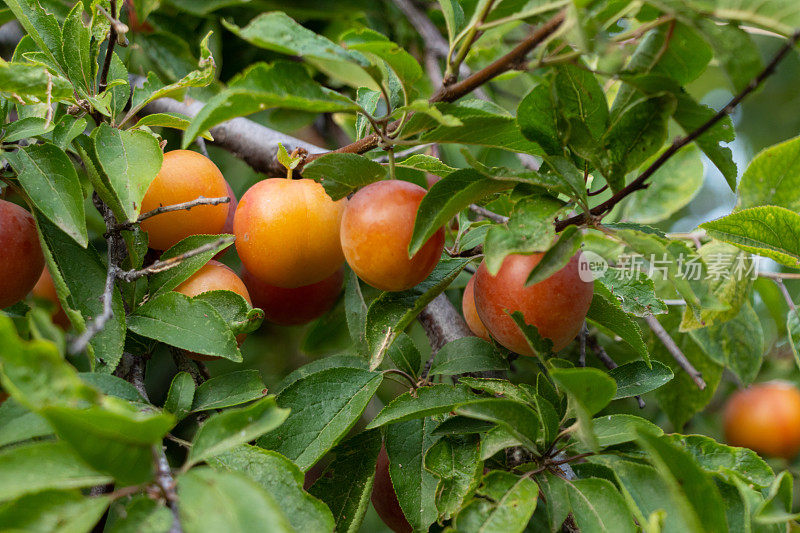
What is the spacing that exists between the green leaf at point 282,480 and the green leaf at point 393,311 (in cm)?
18

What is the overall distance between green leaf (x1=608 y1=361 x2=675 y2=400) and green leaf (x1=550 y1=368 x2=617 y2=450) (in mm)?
156

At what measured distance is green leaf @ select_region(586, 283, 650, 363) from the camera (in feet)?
2.46

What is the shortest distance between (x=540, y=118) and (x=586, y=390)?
0.28m

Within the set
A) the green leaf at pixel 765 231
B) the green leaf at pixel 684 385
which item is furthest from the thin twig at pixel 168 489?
the green leaf at pixel 684 385

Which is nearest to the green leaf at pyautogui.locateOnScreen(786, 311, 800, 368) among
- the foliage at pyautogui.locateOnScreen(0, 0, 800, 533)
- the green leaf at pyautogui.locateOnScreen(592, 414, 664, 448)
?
the foliage at pyautogui.locateOnScreen(0, 0, 800, 533)

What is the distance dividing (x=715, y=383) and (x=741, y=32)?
0.87 m

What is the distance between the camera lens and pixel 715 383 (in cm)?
121

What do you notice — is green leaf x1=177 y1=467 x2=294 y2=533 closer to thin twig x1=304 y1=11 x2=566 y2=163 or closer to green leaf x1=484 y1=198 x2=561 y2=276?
green leaf x1=484 y1=198 x2=561 y2=276

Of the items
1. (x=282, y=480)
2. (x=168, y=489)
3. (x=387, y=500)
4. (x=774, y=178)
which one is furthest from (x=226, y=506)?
(x=774, y=178)

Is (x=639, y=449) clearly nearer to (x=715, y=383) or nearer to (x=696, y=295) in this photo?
(x=696, y=295)

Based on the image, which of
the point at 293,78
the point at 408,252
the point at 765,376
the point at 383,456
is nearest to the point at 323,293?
the point at 383,456

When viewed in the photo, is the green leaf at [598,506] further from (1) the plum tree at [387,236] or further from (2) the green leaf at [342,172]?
(2) the green leaf at [342,172]

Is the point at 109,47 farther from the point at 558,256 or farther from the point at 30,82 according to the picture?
the point at 558,256

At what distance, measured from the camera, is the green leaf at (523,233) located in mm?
593
